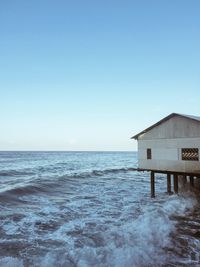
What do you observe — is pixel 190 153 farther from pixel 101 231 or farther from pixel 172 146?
pixel 101 231

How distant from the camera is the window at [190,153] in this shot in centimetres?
1733

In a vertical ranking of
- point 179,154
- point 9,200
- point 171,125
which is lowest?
point 9,200

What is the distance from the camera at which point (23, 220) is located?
15.7m

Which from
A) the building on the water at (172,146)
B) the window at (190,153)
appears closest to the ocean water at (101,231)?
the building on the water at (172,146)

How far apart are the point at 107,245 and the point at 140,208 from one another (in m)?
7.41

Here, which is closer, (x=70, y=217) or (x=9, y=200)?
(x=70, y=217)

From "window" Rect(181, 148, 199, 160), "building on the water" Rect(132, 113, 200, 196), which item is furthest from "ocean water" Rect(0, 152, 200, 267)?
"window" Rect(181, 148, 199, 160)

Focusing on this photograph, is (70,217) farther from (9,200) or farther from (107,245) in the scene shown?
(9,200)

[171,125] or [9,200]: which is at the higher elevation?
[171,125]

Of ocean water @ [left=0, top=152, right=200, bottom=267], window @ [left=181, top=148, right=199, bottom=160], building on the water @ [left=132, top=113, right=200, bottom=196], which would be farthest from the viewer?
building on the water @ [left=132, top=113, right=200, bottom=196]

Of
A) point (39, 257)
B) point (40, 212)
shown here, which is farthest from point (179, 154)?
point (39, 257)

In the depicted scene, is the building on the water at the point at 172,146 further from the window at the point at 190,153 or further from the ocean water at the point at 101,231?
the ocean water at the point at 101,231

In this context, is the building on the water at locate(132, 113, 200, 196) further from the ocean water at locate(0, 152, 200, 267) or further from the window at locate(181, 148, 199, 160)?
the ocean water at locate(0, 152, 200, 267)

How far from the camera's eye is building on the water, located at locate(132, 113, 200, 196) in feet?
57.3
